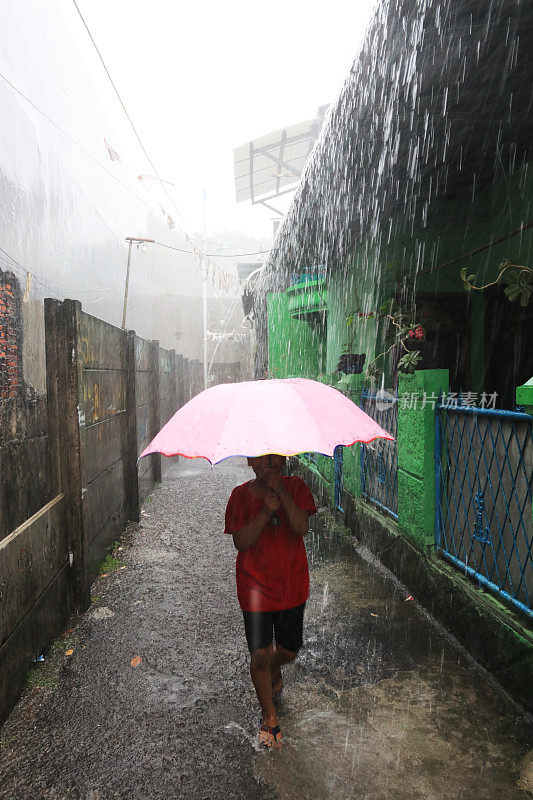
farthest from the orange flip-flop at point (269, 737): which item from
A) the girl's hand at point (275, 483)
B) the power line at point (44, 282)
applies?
the power line at point (44, 282)

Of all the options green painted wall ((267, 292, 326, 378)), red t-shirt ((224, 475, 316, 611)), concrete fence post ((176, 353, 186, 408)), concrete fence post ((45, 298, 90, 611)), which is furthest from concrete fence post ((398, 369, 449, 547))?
concrete fence post ((176, 353, 186, 408))

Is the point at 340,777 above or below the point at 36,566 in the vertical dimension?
below

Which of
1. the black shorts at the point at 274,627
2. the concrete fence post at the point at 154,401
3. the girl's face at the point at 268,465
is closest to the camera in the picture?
the girl's face at the point at 268,465

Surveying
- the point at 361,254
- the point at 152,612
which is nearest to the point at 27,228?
the point at 361,254

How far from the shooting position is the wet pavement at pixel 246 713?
84.7 inches

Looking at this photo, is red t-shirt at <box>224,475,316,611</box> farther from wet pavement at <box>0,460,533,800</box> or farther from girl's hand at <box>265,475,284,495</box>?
wet pavement at <box>0,460,533,800</box>

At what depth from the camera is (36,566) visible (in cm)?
307

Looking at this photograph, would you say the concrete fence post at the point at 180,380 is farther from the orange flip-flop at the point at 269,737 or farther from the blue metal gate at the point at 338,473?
the orange flip-flop at the point at 269,737

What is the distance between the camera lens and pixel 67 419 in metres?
3.79

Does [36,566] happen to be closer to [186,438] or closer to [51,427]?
[51,427]

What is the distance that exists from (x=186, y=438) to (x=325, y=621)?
7.69 feet

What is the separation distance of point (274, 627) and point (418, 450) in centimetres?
206

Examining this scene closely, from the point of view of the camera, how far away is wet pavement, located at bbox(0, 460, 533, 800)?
7.06 feet

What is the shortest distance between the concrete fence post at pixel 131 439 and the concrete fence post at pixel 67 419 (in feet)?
8.02
